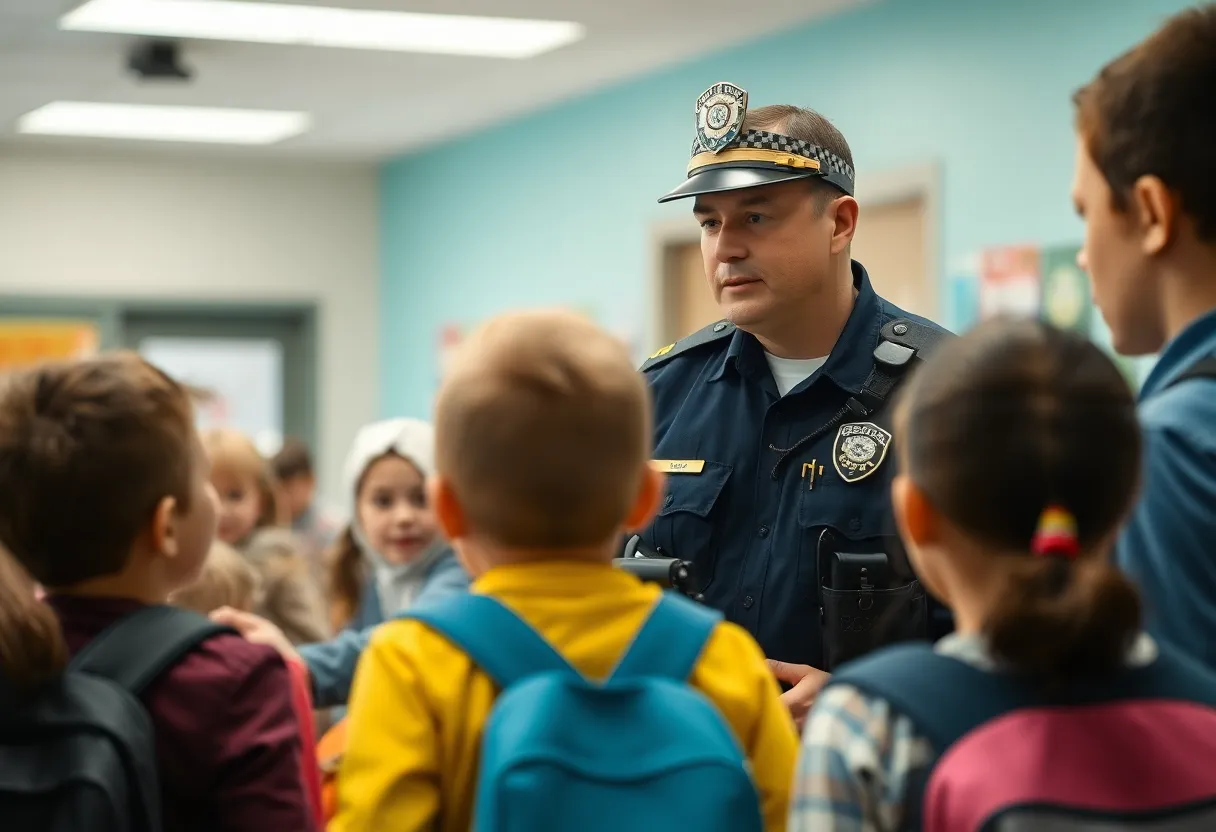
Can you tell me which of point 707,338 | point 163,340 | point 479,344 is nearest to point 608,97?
point 163,340

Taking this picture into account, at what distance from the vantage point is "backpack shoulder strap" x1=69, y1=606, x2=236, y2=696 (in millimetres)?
1443

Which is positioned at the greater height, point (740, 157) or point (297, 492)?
point (740, 157)

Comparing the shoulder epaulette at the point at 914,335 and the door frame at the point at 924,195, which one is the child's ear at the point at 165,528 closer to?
the shoulder epaulette at the point at 914,335

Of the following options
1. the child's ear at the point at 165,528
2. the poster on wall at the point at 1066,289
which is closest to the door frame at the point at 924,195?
the poster on wall at the point at 1066,289

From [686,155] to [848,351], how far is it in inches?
165

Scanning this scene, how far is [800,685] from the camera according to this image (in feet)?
6.55

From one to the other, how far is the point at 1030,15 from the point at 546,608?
12.9 ft

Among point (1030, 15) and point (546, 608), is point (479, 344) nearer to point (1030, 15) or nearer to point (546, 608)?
point (546, 608)

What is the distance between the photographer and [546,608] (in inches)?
50.3

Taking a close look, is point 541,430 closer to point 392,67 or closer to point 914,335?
point 914,335

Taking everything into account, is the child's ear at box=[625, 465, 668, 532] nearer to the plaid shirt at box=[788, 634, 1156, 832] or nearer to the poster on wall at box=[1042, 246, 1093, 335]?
the plaid shirt at box=[788, 634, 1156, 832]

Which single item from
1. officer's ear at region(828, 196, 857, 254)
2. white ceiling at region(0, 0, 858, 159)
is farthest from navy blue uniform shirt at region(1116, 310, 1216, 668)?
white ceiling at region(0, 0, 858, 159)

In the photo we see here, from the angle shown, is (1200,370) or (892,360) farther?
(892,360)

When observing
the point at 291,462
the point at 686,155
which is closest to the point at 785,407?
the point at 686,155
